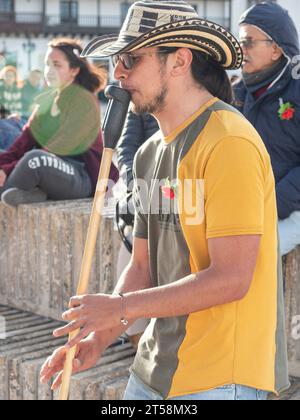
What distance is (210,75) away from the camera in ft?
7.10

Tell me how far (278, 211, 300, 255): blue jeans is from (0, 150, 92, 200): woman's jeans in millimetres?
1948

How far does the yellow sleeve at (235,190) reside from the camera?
1857 millimetres

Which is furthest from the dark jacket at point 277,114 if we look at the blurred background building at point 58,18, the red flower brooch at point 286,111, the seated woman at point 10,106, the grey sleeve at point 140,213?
the blurred background building at point 58,18

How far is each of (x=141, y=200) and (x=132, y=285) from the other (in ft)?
0.82

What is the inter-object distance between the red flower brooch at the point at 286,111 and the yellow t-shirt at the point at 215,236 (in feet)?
5.23

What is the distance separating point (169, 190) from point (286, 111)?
1701mm

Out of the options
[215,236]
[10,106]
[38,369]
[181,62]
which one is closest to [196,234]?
[215,236]

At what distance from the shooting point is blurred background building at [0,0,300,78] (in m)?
49.6

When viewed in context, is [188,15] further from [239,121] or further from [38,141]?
[38,141]

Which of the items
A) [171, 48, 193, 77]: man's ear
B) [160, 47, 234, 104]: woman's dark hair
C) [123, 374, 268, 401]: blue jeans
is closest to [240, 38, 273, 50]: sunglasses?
[160, 47, 234, 104]: woman's dark hair

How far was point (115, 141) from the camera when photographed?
2143 millimetres

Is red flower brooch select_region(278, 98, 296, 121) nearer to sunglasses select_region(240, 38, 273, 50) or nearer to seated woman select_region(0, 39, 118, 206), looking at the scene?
sunglasses select_region(240, 38, 273, 50)

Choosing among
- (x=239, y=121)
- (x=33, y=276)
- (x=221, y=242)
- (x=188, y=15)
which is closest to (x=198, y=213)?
(x=221, y=242)

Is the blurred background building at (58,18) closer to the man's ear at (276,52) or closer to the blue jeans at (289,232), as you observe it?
the man's ear at (276,52)
